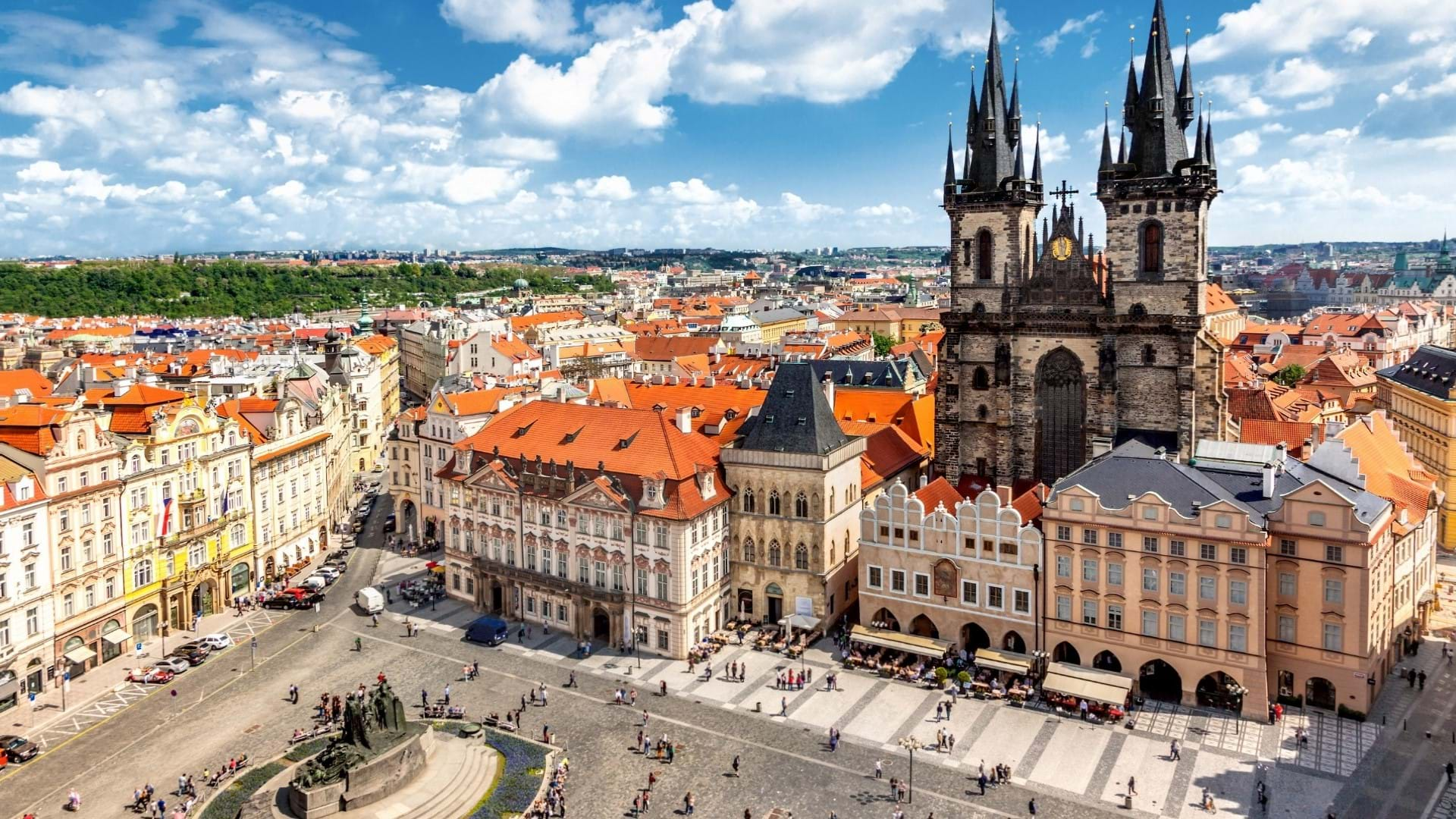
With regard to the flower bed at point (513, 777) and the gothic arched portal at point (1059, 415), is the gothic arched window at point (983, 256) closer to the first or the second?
the gothic arched portal at point (1059, 415)

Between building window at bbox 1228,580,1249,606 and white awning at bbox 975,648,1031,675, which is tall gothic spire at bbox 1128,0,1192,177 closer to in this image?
building window at bbox 1228,580,1249,606

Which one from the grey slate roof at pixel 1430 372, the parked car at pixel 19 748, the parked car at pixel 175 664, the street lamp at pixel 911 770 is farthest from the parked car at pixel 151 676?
the grey slate roof at pixel 1430 372

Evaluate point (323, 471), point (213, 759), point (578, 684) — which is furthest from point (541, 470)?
point (323, 471)

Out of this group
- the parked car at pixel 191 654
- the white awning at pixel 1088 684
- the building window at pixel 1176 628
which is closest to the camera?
the white awning at pixel 1088 684

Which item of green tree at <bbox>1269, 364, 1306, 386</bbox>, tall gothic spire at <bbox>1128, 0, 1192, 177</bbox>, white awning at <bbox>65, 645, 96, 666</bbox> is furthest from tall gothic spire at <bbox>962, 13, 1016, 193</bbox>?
green tree at <bbox>1269, 364, 1306, 386</bbox>

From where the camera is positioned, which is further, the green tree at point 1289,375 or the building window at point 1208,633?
the green tree at point 1289,375

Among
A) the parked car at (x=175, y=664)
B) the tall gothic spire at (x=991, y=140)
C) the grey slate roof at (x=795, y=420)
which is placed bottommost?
the parked car at (x=175, y=664)
